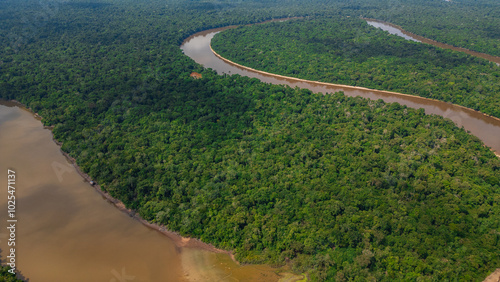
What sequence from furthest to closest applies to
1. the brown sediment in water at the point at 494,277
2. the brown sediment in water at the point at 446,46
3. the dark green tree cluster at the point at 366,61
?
1. the brown sediment in water at the point at 446,46
2. the dark green tree cluster at the point at 366,61
3. the brown sediment in water at the point at 494,277

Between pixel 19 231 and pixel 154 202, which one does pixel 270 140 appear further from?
pixel 19 231

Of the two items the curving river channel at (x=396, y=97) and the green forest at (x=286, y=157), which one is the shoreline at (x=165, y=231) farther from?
the curving river channel at (x=396, y=97)

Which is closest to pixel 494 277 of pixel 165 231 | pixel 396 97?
pixel 165 231

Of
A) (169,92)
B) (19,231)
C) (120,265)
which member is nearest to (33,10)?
(169,92)

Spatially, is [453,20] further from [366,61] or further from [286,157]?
[286,157]

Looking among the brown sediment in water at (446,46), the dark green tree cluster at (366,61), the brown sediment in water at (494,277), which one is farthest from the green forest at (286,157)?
the brown sediment in water at (446,46)

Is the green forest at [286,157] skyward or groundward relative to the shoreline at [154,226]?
skyward

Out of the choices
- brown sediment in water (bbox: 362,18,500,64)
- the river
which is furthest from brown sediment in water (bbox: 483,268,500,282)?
brown sediment in water (bbox: 362,18,500,64)
